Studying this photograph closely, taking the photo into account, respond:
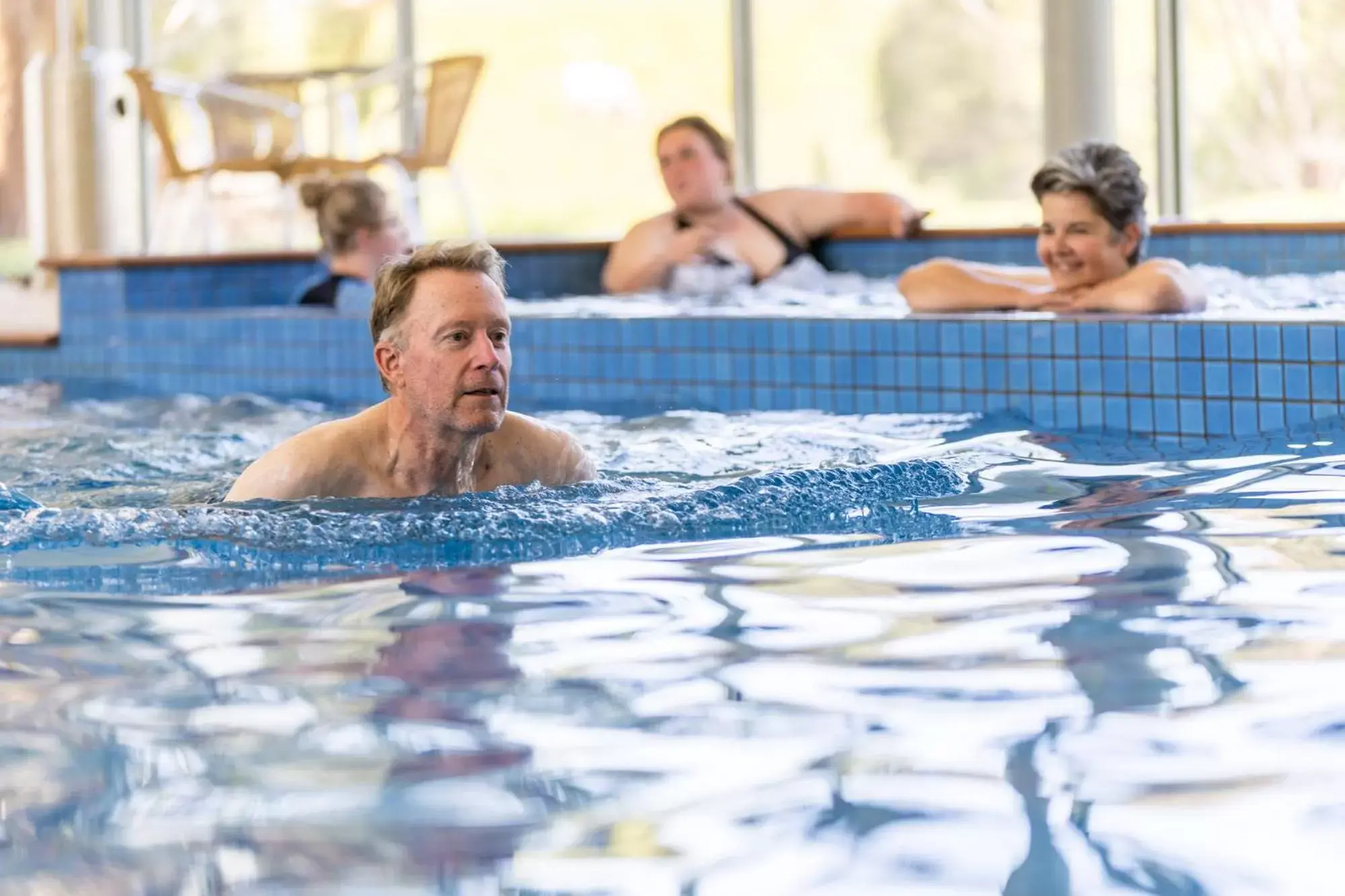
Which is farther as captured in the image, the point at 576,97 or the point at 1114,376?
the point at 576,97

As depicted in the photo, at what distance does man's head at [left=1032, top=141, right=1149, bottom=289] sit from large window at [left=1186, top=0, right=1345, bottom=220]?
11060 millimetres

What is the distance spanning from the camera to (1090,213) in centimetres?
452

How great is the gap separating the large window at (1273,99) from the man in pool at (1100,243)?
11.1m

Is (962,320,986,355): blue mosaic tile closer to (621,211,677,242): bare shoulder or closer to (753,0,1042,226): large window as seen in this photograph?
(621,211,677,242): bare shoulder

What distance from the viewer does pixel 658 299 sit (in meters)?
6.62

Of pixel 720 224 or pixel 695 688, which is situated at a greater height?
pixel 720 224

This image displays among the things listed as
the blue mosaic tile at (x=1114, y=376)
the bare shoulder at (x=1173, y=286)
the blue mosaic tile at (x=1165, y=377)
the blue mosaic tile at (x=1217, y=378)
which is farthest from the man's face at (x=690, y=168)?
the blue mosaic tile at (x=1217, y=378)

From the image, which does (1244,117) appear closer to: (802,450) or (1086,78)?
(1086,78)

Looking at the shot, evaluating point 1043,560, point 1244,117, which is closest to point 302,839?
point 1043,560

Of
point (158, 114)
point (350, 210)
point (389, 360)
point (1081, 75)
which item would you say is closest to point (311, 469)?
point (389, 360)

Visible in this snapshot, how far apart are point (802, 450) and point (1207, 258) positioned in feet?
9.71

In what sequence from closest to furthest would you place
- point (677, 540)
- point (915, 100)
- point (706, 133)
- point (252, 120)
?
point (677, 540) → point (706, 133) → point (252, 120) → point (915, 100)

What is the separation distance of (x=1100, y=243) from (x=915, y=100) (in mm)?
12961

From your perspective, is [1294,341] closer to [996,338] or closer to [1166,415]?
[1166,415]
